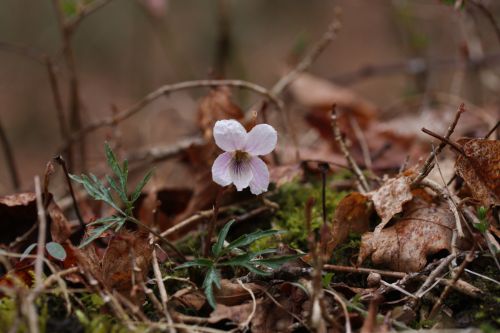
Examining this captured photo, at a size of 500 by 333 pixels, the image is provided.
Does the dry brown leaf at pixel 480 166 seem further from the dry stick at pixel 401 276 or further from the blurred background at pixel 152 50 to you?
the blurred background at pixel 152 50

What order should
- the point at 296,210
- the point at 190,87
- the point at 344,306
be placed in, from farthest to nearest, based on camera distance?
the point at 190,87 → the point at 296,210 → the point at 344,306

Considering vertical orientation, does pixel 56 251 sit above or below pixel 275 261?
above

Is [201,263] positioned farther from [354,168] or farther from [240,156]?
[354,168]

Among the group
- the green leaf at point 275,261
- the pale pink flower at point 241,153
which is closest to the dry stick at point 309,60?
the pale pink flower at point 241,153

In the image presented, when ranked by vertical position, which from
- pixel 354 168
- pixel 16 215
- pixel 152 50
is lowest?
pixel 354 168

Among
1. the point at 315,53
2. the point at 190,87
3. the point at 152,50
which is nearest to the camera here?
the point at 190,87

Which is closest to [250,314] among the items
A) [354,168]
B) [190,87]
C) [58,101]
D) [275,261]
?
[275,261]

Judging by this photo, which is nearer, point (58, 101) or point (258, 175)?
point (258, 175)
